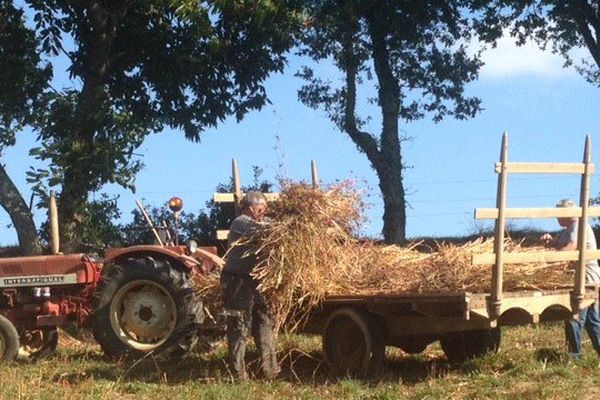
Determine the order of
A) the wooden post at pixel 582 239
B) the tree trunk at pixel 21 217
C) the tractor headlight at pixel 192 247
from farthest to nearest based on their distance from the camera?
the tree trunk at pixel 21 217
the tractor headlight at pixel 192 247
the wooden post at pixel 582 239

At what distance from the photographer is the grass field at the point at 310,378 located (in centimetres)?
848

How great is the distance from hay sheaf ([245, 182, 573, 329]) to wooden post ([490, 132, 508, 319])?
0.33 metres

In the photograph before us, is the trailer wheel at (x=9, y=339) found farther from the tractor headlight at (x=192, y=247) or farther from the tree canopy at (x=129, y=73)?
the tree canopy at (x=129, y=73)

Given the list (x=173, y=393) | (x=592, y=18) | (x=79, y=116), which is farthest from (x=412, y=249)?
(x=592, y=18)

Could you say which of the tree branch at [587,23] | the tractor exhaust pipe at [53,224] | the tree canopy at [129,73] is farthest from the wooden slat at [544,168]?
the tree branch at [587,23]

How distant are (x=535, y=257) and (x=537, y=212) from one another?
37 centimetres

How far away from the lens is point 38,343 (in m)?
11.8

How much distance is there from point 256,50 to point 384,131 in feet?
21.0

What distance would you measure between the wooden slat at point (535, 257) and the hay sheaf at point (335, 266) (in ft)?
0.98

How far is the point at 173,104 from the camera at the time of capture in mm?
18141

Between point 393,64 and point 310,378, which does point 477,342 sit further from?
point 393,64

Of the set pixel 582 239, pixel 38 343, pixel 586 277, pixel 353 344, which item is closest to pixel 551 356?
pixel 586 277

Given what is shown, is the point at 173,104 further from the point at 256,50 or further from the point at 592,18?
the point at 592,18

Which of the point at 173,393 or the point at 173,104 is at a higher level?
the point at 173,104
